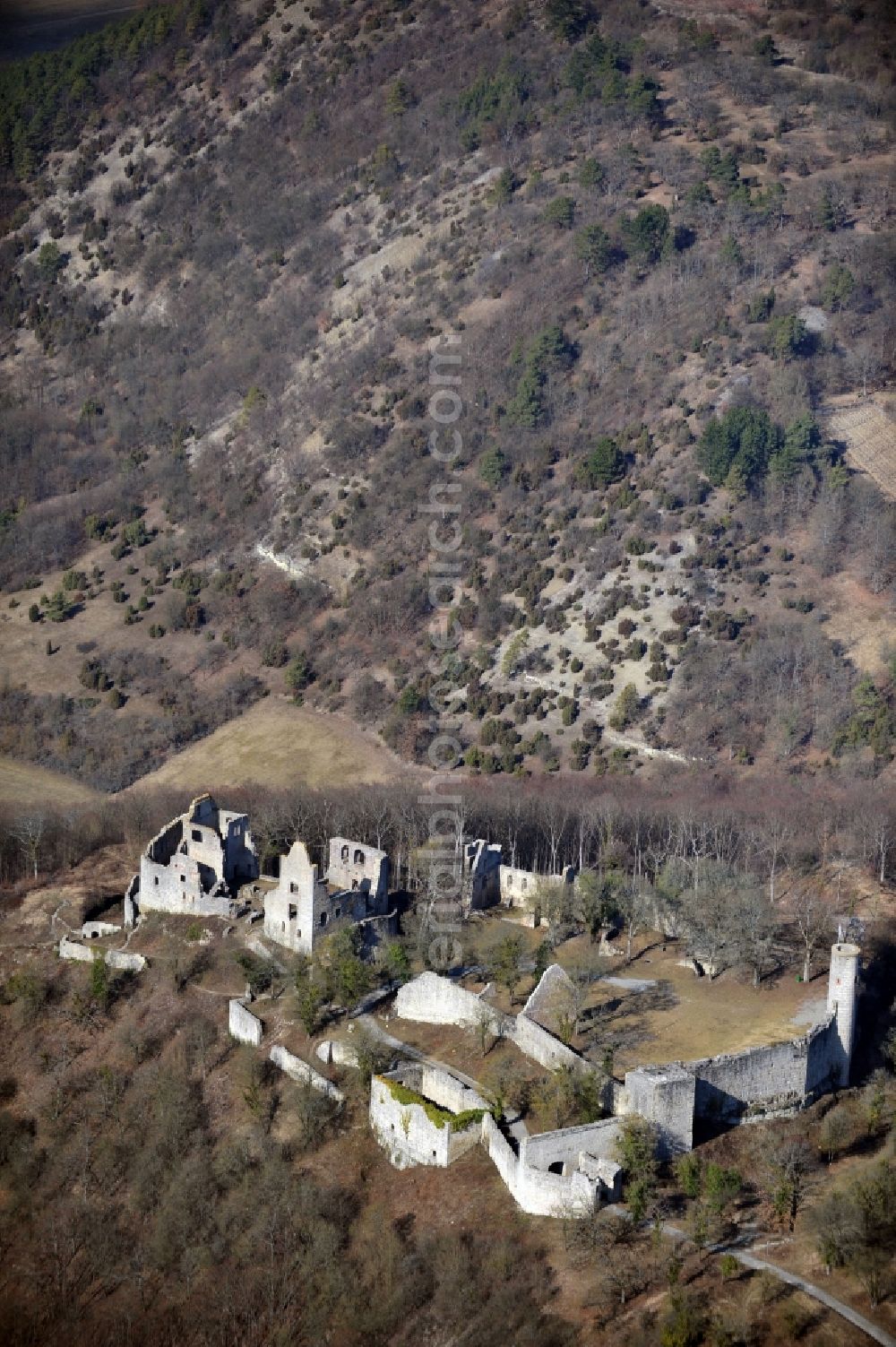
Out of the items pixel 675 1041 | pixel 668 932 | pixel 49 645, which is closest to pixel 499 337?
pixel 49 645

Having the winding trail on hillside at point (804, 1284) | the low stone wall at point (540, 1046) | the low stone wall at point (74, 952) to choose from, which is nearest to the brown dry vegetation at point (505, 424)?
the low stone wall at point (74, 952)

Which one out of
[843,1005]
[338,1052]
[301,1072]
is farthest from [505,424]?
[843,1005]

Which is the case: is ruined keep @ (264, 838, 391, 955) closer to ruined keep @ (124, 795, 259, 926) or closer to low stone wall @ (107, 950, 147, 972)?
ruined keep @ (124, 795, 259, 926)

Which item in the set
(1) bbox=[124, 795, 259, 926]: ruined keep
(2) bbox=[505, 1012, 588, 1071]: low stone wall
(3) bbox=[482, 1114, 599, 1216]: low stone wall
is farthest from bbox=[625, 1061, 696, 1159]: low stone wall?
(1) bbox=[124, 795, 259, 926]: ruined keep

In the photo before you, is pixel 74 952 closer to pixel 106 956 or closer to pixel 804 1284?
pixel 106 956

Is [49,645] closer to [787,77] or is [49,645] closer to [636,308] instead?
[636,308]

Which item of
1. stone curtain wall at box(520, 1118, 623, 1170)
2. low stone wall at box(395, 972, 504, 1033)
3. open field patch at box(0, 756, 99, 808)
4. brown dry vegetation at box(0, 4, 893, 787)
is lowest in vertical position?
open field patch at box(0, 756, 99, 808)

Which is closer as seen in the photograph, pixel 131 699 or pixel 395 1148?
pixel 395 1148
